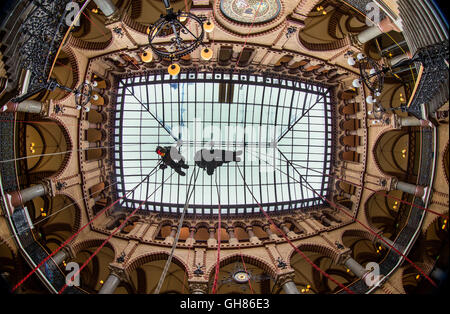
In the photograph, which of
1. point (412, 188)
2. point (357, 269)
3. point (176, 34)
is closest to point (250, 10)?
point (176, 34)

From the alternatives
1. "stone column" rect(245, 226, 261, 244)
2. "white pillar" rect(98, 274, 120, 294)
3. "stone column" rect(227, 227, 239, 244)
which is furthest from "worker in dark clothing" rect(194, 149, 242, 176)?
"white pillar" rect(98, 274, 120, 294)

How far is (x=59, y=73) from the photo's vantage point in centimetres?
1123

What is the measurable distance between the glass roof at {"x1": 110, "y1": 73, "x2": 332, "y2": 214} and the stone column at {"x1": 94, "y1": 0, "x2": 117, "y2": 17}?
182 inches

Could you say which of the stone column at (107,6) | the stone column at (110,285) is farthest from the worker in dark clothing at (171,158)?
the stone column at (107,6)

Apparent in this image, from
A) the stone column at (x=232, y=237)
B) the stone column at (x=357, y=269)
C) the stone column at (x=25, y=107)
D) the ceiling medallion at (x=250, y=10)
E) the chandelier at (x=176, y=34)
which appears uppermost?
the ceiling medallion at (x=250, y=10)

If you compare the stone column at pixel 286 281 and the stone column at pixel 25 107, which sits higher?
the stone column at pixel 25 107

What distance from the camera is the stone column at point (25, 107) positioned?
8059 mm

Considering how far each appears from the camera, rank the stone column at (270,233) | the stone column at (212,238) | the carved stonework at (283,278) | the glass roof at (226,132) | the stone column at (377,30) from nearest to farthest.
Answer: the stone column at (377,30)
the carved stonework at (283,278)
the stone column at (212,238)
the stone column at (270,233)
the glass roof at (226,132)

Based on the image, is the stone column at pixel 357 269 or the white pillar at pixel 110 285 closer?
the white pillar at pixel 110 285

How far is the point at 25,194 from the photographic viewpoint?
30.1ft

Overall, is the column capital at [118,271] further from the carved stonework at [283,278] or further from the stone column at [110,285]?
the carved stonework at [283,278]

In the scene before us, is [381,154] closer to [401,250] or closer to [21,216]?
[401,250]

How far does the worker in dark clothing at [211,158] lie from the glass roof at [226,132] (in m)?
5.75

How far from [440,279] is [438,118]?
528 centimetres
